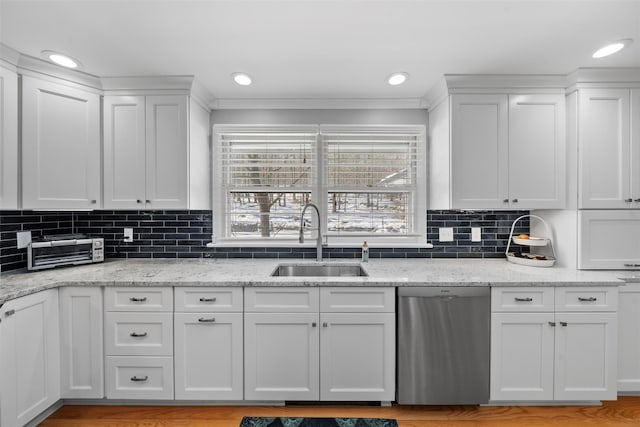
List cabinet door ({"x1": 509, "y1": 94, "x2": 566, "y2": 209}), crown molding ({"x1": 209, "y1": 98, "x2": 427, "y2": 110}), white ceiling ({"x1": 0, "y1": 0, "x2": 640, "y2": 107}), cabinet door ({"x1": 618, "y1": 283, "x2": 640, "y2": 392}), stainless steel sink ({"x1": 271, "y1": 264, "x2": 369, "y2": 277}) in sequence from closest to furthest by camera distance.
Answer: white ceiling ({"x1": 0, "y1": 0, "x2": 640, "y2": 107}), cabinet door ({"x1": 618, "y1": 283, "x2": 640, "y2": 392}), cabinet door ({"x1": 509, "y1": 94, "x2": 566, "y2": 209}), stainless steel sink ({"x1": 271, "y1": 264, "x2": 369, "y2": 277}), crown molding ({"x1": 209, "y1": 98, "x2": 427, "y2": 110})

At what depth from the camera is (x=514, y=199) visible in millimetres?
2354

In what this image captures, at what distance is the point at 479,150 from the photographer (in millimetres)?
2350

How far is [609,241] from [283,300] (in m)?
2.41

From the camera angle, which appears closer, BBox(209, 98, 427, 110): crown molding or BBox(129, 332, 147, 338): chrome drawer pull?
BBox(129, 332, 147, 338): chrome drawer pull

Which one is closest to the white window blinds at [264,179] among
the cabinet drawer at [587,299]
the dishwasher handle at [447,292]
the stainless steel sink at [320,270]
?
the stainless steel sink at [320,270]

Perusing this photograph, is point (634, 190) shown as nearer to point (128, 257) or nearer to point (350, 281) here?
point (350, 281)

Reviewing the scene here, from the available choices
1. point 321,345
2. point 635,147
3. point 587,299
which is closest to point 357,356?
point 321,345

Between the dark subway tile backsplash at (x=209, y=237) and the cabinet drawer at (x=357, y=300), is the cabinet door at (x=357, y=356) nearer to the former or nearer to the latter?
the cabinet drawer at (x=357, y=300)

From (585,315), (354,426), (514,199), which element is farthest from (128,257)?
(585,315)

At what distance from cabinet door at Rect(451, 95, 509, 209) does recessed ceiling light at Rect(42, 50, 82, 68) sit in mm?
2714

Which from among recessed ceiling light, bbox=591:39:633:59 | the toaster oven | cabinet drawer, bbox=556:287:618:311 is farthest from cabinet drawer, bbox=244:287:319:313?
recessed ceiling light, bbox=591:39:633:59

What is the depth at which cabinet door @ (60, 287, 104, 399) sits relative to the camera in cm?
200

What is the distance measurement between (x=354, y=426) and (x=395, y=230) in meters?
1.71

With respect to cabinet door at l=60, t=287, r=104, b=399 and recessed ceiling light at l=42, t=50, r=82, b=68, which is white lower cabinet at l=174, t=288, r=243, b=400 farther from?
recessed ceiling light at l=42, t=50, r=82, b=68
